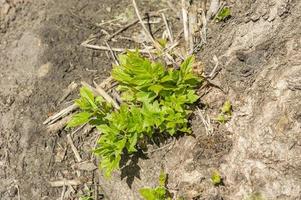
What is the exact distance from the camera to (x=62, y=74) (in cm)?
354

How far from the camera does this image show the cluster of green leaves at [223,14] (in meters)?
3.12

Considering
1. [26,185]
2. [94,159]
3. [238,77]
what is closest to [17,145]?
[26,185]

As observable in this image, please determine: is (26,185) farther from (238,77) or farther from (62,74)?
Answer: (238,77)

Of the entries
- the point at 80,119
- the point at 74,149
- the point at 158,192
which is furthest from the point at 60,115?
the point at 158,192

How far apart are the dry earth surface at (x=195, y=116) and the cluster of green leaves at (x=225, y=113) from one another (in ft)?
0.15

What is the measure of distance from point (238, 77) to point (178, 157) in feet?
2.22

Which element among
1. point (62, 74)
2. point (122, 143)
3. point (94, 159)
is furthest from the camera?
point (62, 74)

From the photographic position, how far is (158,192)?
2.83 meters

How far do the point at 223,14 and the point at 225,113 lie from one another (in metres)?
0.76

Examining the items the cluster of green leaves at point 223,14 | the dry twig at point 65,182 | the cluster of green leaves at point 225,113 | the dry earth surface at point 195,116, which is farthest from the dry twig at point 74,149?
the cluster of green leaves at point 223,14

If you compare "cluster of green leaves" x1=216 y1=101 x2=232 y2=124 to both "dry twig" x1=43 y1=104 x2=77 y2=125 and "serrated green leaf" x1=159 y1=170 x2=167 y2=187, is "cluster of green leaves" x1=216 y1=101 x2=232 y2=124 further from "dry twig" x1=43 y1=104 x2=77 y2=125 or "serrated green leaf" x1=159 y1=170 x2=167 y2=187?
"dry twig" x1=43 y1=104 x2=77 y2=125

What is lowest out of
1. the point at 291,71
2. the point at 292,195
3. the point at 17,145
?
the point at 292,195

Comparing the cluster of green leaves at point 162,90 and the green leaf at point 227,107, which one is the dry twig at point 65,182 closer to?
the cluster of green leaves at point 162,90

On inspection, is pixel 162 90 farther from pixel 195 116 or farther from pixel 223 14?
pixel 223 14
